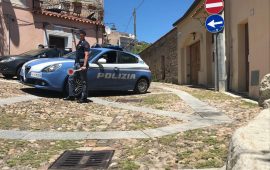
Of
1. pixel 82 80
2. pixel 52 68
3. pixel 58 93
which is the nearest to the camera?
pixel 82 80

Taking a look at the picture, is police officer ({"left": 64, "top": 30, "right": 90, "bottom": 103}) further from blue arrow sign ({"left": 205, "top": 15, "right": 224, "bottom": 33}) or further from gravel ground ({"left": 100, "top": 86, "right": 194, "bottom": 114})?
blue arrow sign ({"left": 205, "top": 15, "right": 224, "bottom": 33})

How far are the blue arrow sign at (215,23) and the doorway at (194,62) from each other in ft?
22.3

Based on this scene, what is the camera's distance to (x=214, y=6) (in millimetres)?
14672

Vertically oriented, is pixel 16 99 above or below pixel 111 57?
below

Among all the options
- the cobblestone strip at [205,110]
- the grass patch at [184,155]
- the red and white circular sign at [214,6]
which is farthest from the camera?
the red and white circular sign at [214,6]

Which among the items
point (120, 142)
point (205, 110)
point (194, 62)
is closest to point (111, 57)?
point (205, 110)

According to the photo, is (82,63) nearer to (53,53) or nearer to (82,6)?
(53,53)

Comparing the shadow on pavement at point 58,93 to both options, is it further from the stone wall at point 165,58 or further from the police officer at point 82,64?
the stone wall at point 165,58

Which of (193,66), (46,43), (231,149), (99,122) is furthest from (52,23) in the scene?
(231,149)

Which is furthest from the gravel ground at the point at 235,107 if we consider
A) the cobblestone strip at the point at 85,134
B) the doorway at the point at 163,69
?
the doorway at the point at 163,69

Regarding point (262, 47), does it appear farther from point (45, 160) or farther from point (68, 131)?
point (45, 160)

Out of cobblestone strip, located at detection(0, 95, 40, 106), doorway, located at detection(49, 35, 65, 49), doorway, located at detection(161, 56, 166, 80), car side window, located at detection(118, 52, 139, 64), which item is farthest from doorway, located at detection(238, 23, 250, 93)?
doorway, located at detection(161, 56, 166, 80)

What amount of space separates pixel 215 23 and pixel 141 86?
3327mm

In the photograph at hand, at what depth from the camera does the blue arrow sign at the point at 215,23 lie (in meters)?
14.5
